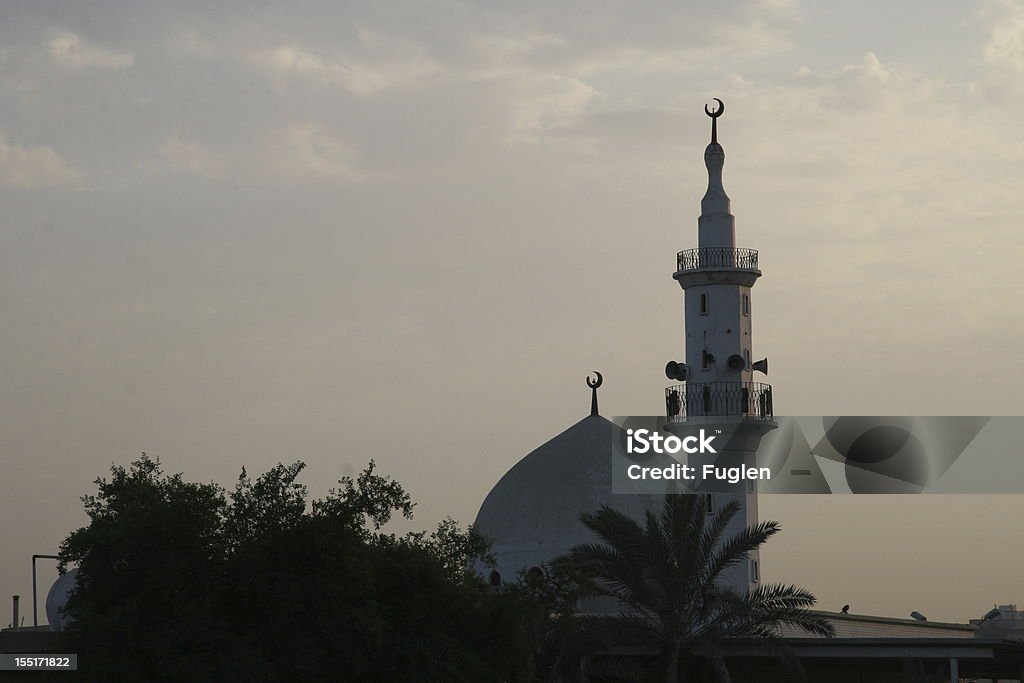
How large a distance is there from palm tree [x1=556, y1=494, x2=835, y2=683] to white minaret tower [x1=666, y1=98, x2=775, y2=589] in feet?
30.0

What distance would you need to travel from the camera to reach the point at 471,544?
27.6 meters

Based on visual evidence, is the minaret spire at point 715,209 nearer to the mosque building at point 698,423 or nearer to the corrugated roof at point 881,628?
the mosque building at point 698,423

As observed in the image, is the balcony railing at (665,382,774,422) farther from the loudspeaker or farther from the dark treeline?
the dark treeline

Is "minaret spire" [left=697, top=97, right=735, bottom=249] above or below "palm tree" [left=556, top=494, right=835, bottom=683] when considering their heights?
above

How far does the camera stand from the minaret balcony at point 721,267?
137 ft

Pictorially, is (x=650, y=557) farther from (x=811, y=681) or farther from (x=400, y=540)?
(x=811, y=681)

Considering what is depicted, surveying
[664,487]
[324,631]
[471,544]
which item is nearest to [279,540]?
[324,631]

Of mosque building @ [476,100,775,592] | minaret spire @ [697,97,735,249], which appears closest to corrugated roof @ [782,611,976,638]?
mosque building @ [476,100,775,592]

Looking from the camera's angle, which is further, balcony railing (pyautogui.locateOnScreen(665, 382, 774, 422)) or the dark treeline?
balcony railing (pyautogui.locateOnScreen(665, 382, 774, 422))

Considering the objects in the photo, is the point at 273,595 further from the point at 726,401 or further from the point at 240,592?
the point at 726,401

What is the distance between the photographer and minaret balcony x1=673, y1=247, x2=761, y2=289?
137 ft

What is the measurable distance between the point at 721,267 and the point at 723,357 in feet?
7.72

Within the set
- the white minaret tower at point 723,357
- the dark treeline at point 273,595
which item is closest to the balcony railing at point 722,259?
the white minaret tower at point 723,357

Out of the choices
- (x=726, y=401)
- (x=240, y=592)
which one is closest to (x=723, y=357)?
(x=726, y=401)
